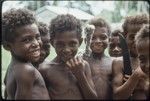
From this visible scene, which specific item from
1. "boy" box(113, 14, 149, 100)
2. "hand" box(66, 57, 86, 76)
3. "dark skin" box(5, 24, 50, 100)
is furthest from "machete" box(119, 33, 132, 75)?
"dark skin" box(5, 24, 50, 100)

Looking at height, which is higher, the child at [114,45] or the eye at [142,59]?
the eye at [142,59]

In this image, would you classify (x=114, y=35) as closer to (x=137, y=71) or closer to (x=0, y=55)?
(x=137, y=71)

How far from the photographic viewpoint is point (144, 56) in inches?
48.3

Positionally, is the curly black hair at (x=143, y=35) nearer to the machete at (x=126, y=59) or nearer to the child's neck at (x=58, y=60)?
the machete at (x=126, y=59)

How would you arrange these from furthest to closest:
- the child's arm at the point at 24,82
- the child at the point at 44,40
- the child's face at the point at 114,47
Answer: the child's face at the point at 114,47 → the child at the point at 44,40 → the child's arm at the point at 24,82

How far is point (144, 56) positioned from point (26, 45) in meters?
0.31

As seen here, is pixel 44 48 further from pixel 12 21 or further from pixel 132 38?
pixel 132 38

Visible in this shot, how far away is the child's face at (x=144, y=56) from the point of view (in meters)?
1.22

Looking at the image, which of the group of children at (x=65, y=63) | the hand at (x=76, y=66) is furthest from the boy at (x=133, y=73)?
the hand at (x=76, y=66)

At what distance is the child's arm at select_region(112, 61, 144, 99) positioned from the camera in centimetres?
126

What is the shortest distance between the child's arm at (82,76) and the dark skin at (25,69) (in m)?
0.09

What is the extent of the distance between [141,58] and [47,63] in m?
0.27

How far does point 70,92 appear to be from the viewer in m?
1.29

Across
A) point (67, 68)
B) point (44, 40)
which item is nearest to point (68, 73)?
point (67, 68)
